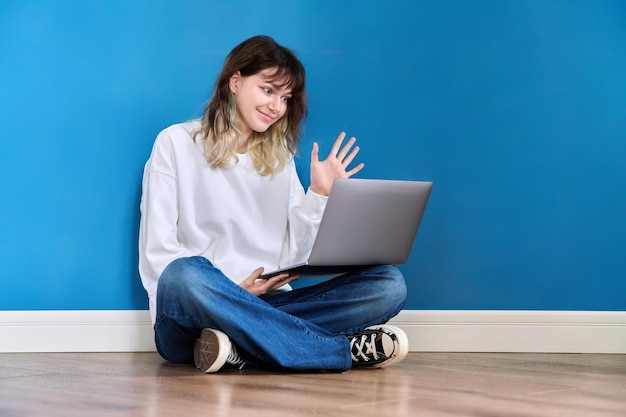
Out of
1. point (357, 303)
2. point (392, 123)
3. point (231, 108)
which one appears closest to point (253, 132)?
point (231, 108)

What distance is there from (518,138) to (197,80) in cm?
95

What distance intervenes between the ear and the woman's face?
2cm

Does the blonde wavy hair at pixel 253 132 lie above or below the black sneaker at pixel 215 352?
above

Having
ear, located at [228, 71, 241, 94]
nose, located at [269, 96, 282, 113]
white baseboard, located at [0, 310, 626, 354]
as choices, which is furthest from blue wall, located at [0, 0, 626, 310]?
nose, located at [269, 96, 282, 113]

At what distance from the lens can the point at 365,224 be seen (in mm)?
2004

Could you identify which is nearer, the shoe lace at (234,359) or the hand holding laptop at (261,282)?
the shoe lace at (234,359)

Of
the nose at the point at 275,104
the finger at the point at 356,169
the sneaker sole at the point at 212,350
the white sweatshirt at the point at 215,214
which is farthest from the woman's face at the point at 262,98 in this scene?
the sneaker sole at the point at 212,350

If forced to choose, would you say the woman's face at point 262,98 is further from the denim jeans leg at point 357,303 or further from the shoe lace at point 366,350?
the shoe lace at point 366,350

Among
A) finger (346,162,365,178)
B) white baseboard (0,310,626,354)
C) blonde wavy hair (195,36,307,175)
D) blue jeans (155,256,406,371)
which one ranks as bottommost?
white baseboard (0,310,626,354)

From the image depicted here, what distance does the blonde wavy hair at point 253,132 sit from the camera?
2.28m

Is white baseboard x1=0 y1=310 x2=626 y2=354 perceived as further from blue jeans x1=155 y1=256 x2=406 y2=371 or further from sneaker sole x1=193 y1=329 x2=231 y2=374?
sneaker sole x1=193 y1=329 x2=231 y2=374

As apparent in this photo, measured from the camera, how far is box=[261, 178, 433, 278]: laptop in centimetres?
196

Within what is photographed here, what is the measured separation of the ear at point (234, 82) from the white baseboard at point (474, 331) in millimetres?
647

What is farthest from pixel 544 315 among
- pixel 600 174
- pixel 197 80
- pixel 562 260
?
pixel 197 80
